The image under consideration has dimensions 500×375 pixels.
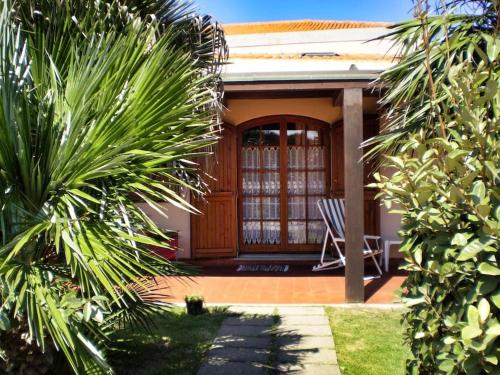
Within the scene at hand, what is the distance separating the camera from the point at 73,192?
8.34ft

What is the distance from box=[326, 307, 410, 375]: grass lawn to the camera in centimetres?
436

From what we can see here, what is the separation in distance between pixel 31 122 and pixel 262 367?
9.70ft

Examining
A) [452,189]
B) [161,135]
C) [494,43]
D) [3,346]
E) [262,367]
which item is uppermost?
[494,43]

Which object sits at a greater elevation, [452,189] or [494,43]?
[494,43]

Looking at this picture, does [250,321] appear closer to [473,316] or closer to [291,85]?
[291,85]

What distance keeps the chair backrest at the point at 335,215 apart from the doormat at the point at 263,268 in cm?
116

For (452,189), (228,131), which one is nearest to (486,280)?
(452,189)

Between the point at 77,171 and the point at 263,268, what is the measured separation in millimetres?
6504

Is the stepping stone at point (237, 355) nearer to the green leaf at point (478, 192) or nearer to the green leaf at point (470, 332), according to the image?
the green leaf at point (470, 332)

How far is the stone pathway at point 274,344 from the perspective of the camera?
4406mm

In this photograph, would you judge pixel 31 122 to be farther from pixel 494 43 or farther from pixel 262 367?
pixel 262 367

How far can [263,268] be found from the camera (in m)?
8.78

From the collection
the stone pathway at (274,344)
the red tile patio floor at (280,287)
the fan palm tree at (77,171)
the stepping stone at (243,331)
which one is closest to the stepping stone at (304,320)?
the stone pathway at (274,344)

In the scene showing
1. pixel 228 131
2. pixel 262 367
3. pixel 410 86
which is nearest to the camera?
pixel 410 86
